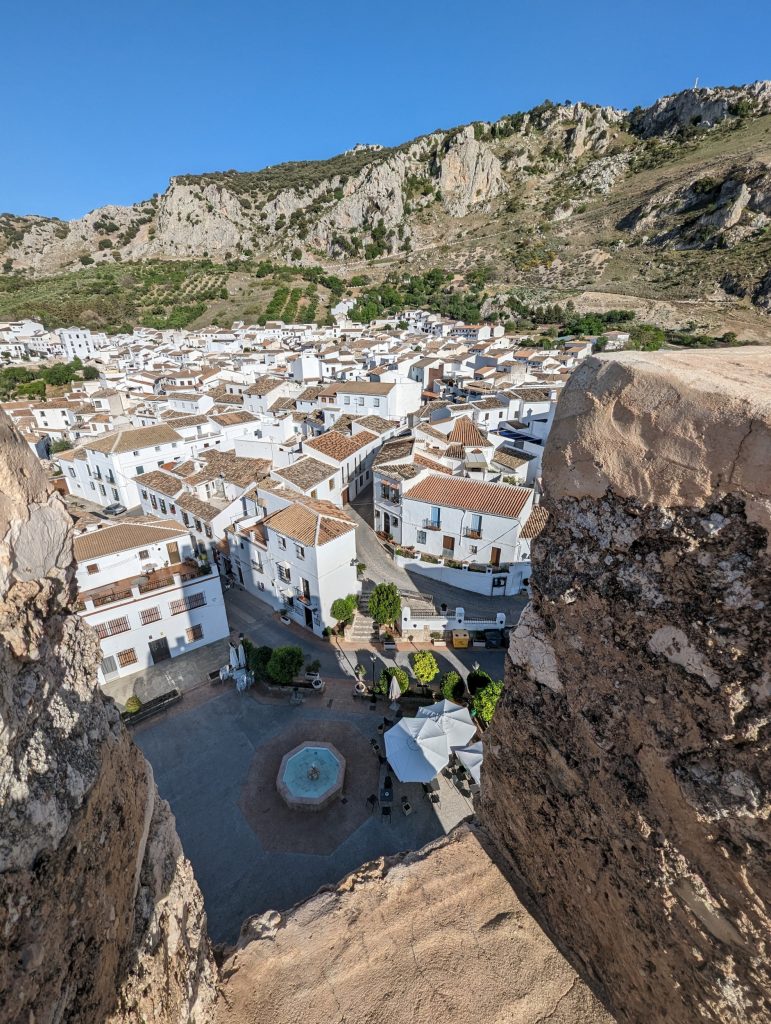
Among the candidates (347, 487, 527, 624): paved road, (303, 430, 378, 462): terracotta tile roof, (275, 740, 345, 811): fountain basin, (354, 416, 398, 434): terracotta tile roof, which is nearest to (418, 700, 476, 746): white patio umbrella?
(275, 740, 345, 811): fountain basin

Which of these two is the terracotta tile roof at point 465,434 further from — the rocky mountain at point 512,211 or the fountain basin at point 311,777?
the rocky mountain at point 512,211

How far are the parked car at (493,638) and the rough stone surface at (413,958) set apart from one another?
1232 centimetres

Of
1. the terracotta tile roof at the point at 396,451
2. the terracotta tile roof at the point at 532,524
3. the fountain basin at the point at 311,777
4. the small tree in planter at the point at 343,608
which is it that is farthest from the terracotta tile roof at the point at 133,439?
the terracotta tile roof at the point at 532,524

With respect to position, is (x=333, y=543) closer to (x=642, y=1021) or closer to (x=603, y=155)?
(x=642, y=1021)

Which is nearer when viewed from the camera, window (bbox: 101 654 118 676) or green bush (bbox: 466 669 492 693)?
green bush (bbox: 466 669 492 693)

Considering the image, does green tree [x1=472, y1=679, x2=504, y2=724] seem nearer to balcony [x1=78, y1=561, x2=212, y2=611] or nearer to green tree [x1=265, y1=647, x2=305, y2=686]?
green tree [x1=265, y1=647, x2=305, y2=686]

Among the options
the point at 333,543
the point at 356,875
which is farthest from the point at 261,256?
the point at 356,875

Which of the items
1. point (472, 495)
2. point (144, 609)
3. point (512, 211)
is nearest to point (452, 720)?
point (472, 495)

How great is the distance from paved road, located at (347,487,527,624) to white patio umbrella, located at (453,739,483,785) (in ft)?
21.4

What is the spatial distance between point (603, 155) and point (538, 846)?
439ft

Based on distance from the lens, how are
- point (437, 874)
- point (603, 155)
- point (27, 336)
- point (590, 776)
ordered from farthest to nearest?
point (603, 155) < point (27, 336) < point (437, 874) < point (590, 776)

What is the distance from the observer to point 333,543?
17406 mm

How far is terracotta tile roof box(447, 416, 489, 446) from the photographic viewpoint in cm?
2670

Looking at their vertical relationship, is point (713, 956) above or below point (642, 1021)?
above
